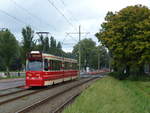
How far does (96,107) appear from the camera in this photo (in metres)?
12.5

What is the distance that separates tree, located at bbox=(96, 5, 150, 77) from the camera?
36969mm

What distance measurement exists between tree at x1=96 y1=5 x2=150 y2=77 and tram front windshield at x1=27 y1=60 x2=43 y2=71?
15929 millimetres

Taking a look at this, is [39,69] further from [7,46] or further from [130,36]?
[7,46]

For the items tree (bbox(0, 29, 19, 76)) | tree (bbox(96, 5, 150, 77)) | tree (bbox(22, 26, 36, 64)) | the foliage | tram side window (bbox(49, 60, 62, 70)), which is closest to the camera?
tram side window (bbox(49, 60, 62, 70))

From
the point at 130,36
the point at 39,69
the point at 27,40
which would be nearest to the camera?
the point at 39,69

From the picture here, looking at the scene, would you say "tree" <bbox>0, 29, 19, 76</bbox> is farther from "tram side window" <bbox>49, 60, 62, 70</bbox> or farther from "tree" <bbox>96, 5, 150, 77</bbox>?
"tram side window" <bbox>49, 60, 62, 70</bbox>

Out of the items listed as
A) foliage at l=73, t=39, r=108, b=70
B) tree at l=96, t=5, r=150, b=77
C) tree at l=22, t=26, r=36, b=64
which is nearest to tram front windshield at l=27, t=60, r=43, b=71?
tree at l=96, t=5, r=150, b=77

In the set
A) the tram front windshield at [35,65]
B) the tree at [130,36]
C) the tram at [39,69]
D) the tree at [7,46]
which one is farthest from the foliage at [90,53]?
the tram front windshield at [35,65]

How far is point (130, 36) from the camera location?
38.6 metres

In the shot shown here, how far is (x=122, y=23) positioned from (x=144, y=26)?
10.7 feet

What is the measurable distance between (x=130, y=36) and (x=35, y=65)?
1763 cm

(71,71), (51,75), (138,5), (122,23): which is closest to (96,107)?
(51,75)

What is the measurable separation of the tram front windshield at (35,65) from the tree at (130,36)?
52.3ft

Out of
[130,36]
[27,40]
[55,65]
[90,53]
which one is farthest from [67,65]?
[90,53]
